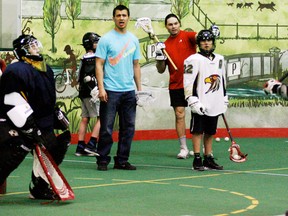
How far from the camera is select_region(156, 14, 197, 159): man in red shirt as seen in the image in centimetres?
1562

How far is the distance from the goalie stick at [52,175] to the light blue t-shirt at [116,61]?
3.58 metres

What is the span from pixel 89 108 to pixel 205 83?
3327 mm

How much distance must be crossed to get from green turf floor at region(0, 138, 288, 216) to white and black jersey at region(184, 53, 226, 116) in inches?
36.5

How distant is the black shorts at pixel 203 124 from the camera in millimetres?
13617

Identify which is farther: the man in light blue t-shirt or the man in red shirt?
the man in red shirt

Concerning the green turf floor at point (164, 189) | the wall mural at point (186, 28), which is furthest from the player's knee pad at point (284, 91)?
the wall mural at point (186, 28)

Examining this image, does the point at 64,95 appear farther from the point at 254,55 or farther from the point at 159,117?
the point at 254,55

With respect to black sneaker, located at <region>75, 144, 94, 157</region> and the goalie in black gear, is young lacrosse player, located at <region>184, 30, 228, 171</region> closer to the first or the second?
black sneaker, located at <region>75, 144, 94, 157</region>

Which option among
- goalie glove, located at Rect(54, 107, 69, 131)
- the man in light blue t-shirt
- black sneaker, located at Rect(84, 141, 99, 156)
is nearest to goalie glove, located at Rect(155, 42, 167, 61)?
the man in light blue t-shirt

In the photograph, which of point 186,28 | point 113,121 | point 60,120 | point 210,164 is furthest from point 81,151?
point 60,120

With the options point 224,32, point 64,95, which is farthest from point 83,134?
point 224,32

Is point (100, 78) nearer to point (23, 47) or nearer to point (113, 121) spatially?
point (113, 121)

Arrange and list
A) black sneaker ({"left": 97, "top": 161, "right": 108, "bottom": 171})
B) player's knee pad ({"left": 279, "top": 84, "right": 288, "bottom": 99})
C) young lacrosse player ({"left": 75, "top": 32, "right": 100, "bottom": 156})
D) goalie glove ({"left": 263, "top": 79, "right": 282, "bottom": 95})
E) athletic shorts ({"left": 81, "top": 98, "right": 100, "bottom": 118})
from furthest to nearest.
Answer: athletic shorts ({"left": 81, "top": 98, "right": 100, "bottom": 118})
young lacrosse player ({"left": 75, "top": 32, "right": 100, "bottom": 156})
black sneaker ({"left": 97, "top": 161, "right": 108, "bottom": 171})
goalie glove ({"left": 263, "top": 79, "right": 282, "bottom": 95})
player's knee pad ({"left": 279, "top": 84, "right": 288, "bottom": 99})

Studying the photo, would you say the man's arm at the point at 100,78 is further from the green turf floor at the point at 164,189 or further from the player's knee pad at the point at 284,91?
the player's knee pad at the point at 284,91
